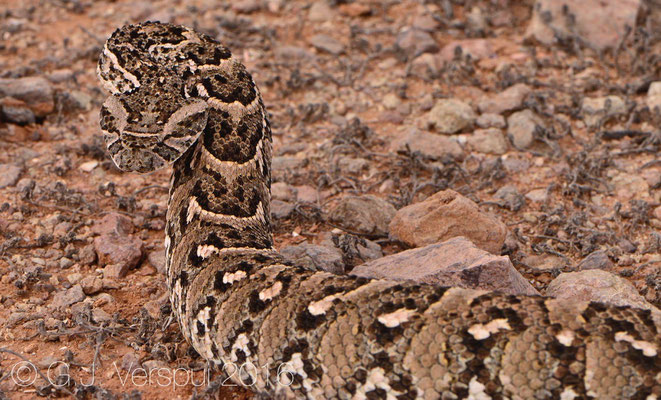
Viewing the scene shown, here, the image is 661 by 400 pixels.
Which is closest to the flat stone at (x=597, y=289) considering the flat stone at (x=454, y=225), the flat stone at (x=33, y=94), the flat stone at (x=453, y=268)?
the flat stone at (x=453, y=268)

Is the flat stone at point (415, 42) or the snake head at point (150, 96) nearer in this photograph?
the snake head at point (150, 96)

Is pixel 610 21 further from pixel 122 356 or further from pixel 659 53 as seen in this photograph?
pixel 122 356

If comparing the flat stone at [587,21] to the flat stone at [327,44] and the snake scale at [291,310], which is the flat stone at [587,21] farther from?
the snake scale at [291,310]

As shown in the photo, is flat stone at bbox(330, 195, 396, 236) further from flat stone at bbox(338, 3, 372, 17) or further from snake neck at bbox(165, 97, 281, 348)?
flat stone at bbox(338, 3, 372, 17)

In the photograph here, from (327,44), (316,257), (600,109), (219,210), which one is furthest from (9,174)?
(600,109)

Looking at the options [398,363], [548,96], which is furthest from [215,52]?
[548,96]
